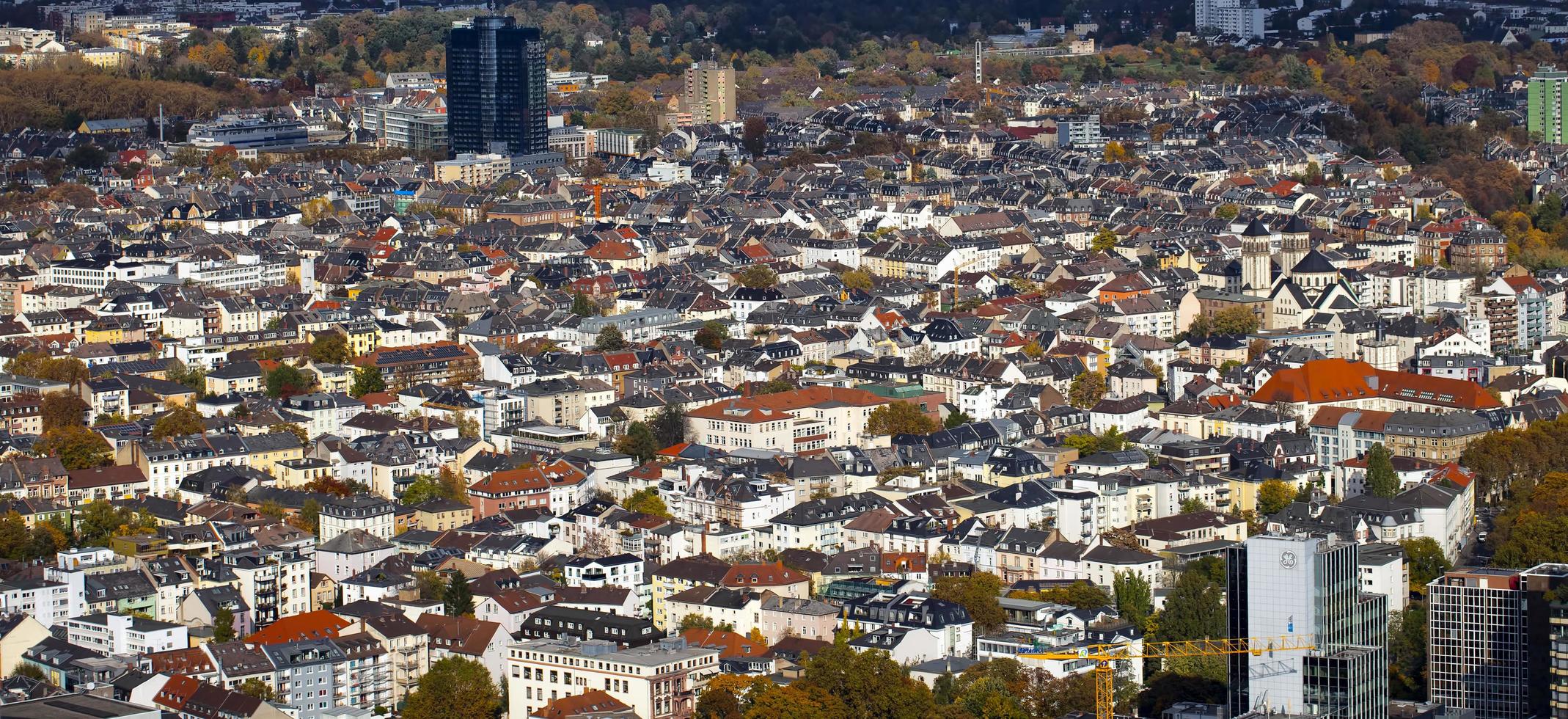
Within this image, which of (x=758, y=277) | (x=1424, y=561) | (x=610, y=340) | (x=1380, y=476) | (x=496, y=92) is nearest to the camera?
(x=1424, y=561)

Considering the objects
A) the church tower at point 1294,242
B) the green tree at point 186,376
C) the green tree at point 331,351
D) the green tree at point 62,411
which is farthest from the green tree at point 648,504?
the church tower at point 1294,242

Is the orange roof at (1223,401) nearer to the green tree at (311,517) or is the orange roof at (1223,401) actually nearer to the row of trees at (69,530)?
the green tree at (311,517)

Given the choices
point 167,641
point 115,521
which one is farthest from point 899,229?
point 167,641

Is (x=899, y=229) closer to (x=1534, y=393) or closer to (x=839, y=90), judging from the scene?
(x=1534, y=393)

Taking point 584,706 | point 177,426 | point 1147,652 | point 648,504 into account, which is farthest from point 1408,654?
point 177,426

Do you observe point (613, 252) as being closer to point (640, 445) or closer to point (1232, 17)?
point (640, 445)

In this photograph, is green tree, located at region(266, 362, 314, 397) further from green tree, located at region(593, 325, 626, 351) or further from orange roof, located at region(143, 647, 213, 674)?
orange roof, located at region(143, 647, 213, 674)
